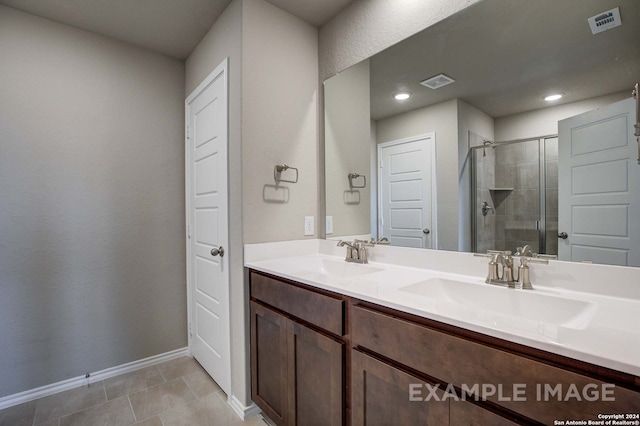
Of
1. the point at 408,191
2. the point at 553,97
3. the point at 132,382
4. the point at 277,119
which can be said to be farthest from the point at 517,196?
the point at 132,382

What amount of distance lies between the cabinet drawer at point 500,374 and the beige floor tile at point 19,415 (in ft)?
7.02

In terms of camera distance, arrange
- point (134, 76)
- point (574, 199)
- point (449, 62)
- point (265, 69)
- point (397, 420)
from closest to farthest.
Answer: point (397, 420) < point (574, 199) < point (449, 62) < point (265, 69) < point (134, 76)

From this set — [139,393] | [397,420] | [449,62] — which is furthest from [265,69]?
[139,393]

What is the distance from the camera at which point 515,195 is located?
1228 mm

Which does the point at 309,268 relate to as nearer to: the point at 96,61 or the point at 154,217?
the point at 154,217

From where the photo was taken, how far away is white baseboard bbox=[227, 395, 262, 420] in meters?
1.71

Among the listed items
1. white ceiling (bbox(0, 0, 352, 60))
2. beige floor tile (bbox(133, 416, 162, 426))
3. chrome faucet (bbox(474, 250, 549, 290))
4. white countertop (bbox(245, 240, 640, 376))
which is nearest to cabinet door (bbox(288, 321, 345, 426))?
white countertop (bbox(245, 240, 640, 376))

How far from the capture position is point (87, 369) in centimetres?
209

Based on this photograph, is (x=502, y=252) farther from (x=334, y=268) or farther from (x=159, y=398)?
(x=159, y=398)

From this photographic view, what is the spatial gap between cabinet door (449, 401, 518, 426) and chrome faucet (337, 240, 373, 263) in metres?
0.93

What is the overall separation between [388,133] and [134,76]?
1959 millimetres

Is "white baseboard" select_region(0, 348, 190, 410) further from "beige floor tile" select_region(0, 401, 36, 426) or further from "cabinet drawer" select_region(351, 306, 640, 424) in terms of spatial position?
"cabinet drawer" select_region(351, 306, 640, 424)

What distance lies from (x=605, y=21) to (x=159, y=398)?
Result: 9.33ft

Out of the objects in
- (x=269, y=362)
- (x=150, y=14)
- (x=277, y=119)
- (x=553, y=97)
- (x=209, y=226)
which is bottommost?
(x=269, y=362)
